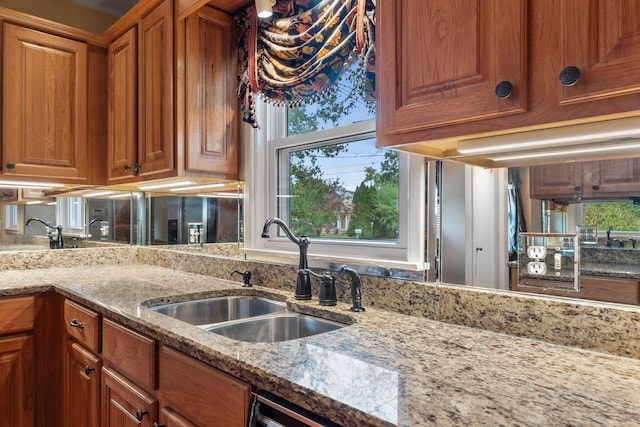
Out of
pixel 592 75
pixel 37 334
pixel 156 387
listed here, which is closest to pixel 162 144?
pixel 37 334

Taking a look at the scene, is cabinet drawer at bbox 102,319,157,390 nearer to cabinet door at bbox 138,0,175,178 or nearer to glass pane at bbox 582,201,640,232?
cabinet door at bbox 138,0,175,178

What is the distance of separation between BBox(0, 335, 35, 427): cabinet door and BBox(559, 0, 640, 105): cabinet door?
2332 mm

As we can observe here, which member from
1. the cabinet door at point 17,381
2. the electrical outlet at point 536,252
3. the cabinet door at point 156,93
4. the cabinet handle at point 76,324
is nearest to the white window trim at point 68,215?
the cabinet door at point 156,93

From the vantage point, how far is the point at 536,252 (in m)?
1.15

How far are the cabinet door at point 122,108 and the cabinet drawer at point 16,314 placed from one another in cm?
82

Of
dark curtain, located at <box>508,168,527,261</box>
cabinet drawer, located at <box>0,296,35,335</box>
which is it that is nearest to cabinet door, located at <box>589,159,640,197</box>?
dark curtain, located at <box>508,168,527,261</box>

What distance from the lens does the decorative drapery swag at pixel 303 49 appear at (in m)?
1.43

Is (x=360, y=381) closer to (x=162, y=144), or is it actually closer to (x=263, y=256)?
(x=263, y=256)

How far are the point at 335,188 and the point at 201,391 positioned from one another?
1.08m

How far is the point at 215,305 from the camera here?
1.81m

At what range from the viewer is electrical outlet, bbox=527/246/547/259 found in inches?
44.6

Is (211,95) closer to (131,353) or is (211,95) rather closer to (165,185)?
Result: (165,185)

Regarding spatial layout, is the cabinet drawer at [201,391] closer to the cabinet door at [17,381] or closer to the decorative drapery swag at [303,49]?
the decorative drapery swag at [303,49]

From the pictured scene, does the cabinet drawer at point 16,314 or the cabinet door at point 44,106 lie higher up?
the cabinet door at point 44,106
